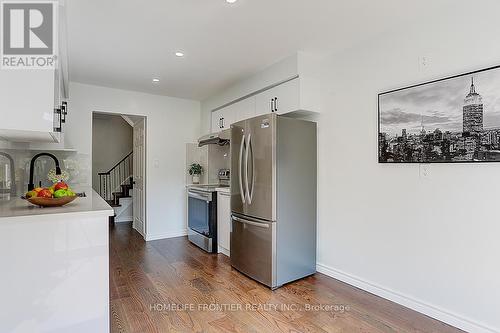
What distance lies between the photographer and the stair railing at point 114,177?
7133mm

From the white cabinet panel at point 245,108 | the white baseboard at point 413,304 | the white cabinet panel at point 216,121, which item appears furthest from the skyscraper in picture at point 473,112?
the white cabinet panel at point 216,121

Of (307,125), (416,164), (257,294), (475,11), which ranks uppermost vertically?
(475,11)

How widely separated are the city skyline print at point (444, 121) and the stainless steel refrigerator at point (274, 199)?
0.85 m

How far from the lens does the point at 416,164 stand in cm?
243

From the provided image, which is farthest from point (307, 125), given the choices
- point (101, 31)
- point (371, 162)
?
point (101, 31)

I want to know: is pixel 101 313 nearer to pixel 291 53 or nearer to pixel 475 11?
pixel 291 53

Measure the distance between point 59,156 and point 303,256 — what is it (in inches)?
144

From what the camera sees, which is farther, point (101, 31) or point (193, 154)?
point (193, 154)

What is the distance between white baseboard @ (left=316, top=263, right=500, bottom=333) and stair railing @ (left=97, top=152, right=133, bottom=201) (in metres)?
5.98

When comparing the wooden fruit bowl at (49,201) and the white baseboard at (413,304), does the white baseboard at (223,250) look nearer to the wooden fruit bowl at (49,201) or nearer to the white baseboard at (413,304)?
the white baseboard at (413,304)

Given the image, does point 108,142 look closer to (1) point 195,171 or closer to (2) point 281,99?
(1) point 195,171

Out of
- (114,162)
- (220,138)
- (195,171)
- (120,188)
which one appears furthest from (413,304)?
(114,162)

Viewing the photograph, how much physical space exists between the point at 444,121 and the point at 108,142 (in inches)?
294

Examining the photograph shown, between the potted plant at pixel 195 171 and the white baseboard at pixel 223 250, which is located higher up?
the potted plant at pixel 195 171
